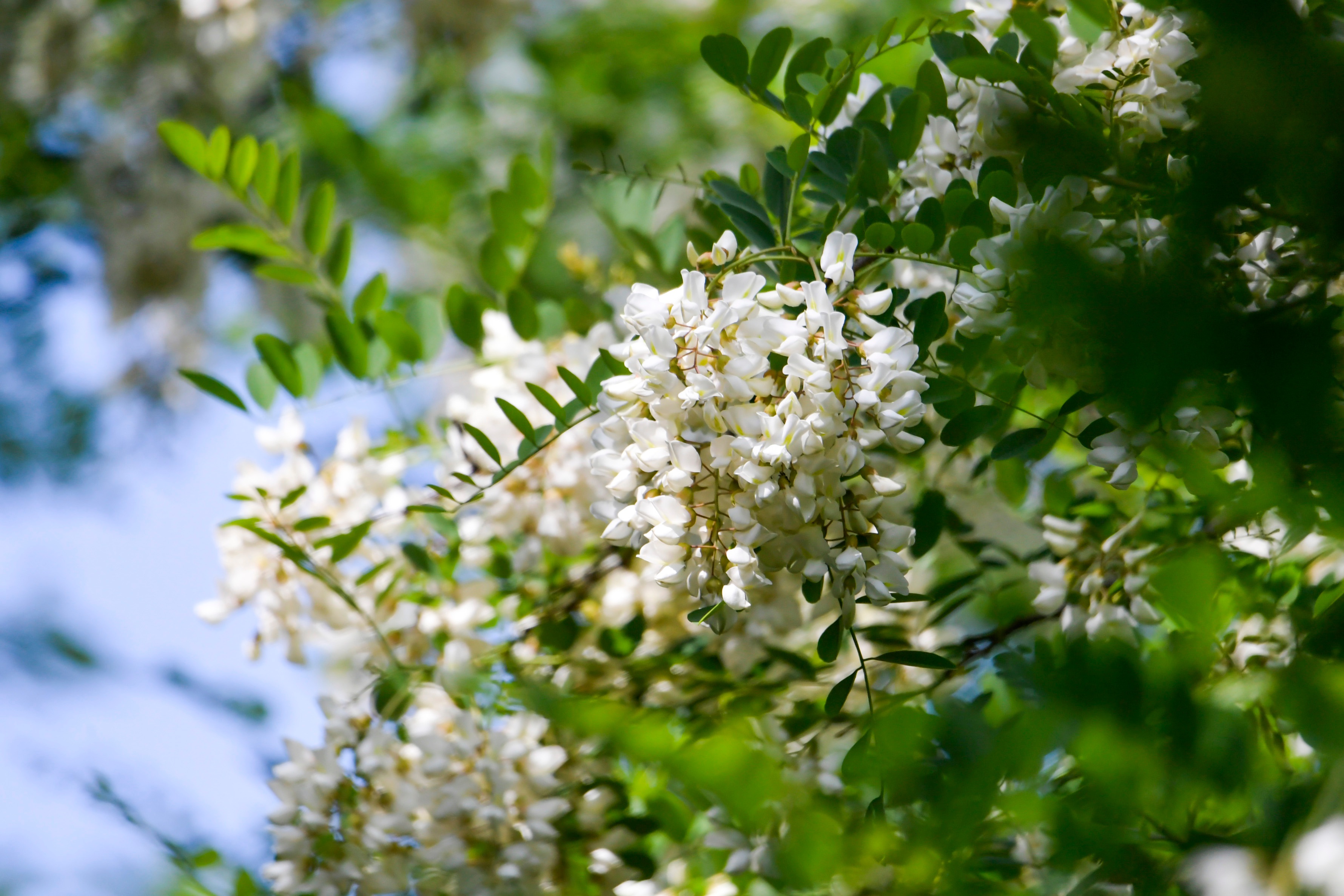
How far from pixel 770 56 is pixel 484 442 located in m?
0.20

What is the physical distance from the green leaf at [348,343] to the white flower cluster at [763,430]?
0.23m

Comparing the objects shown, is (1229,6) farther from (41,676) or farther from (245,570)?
(245,570)

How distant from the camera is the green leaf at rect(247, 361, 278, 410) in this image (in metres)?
0.56

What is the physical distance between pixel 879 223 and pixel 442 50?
1.43m

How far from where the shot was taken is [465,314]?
532mm

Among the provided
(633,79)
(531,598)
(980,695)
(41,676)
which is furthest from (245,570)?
(633,79)

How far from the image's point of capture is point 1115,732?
0.22 meters

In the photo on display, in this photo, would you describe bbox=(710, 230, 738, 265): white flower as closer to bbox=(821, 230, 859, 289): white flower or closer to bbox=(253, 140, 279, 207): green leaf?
bbox=(821, 230, 859, 289): white flower

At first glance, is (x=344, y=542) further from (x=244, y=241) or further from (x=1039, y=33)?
(x=1039, y=33)

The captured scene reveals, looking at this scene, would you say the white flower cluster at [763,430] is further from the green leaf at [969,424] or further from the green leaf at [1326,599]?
the green leaf at [1326,599]

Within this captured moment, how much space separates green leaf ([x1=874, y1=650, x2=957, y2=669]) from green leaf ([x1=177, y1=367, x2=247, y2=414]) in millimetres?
366

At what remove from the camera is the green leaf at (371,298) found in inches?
20.7

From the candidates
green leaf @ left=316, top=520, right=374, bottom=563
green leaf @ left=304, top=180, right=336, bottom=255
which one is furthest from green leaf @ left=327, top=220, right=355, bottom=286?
green leaf @ left=316, top=520, right=374, bottom=563

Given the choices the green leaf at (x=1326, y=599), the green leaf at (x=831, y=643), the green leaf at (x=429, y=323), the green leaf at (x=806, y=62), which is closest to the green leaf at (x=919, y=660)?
the green leaf at (x=831, y=643)
